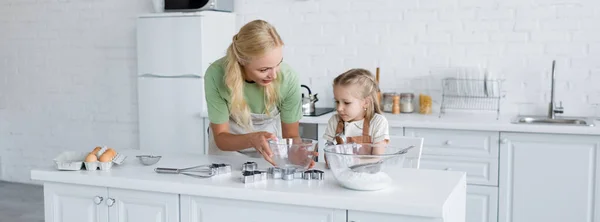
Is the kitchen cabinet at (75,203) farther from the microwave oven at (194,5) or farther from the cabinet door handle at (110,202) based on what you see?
the microwave oven at (194,5)

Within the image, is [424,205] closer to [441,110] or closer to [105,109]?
[441,110]

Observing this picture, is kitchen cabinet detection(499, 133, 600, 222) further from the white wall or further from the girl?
the girl

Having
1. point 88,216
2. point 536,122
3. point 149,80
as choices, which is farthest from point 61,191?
point 536,122

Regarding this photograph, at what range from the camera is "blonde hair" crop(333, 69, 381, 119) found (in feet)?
9.17

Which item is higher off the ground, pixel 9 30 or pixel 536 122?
pixel 9 30

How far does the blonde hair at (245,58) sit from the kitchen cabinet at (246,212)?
607 millimetres

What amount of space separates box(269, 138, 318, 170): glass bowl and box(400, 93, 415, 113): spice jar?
2.13m

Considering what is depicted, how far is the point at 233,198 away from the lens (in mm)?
2191

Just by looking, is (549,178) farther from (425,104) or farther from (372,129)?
(372,129)

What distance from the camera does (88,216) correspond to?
2455 mm

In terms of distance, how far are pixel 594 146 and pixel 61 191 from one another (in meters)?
2.67

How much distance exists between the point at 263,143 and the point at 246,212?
341 mm

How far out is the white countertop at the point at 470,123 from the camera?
3.60 m

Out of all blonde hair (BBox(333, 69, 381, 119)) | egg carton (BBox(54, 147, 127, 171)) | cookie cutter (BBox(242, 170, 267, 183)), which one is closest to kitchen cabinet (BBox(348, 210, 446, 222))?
cookie cutter (BBox(242, 170, 267, 183))
